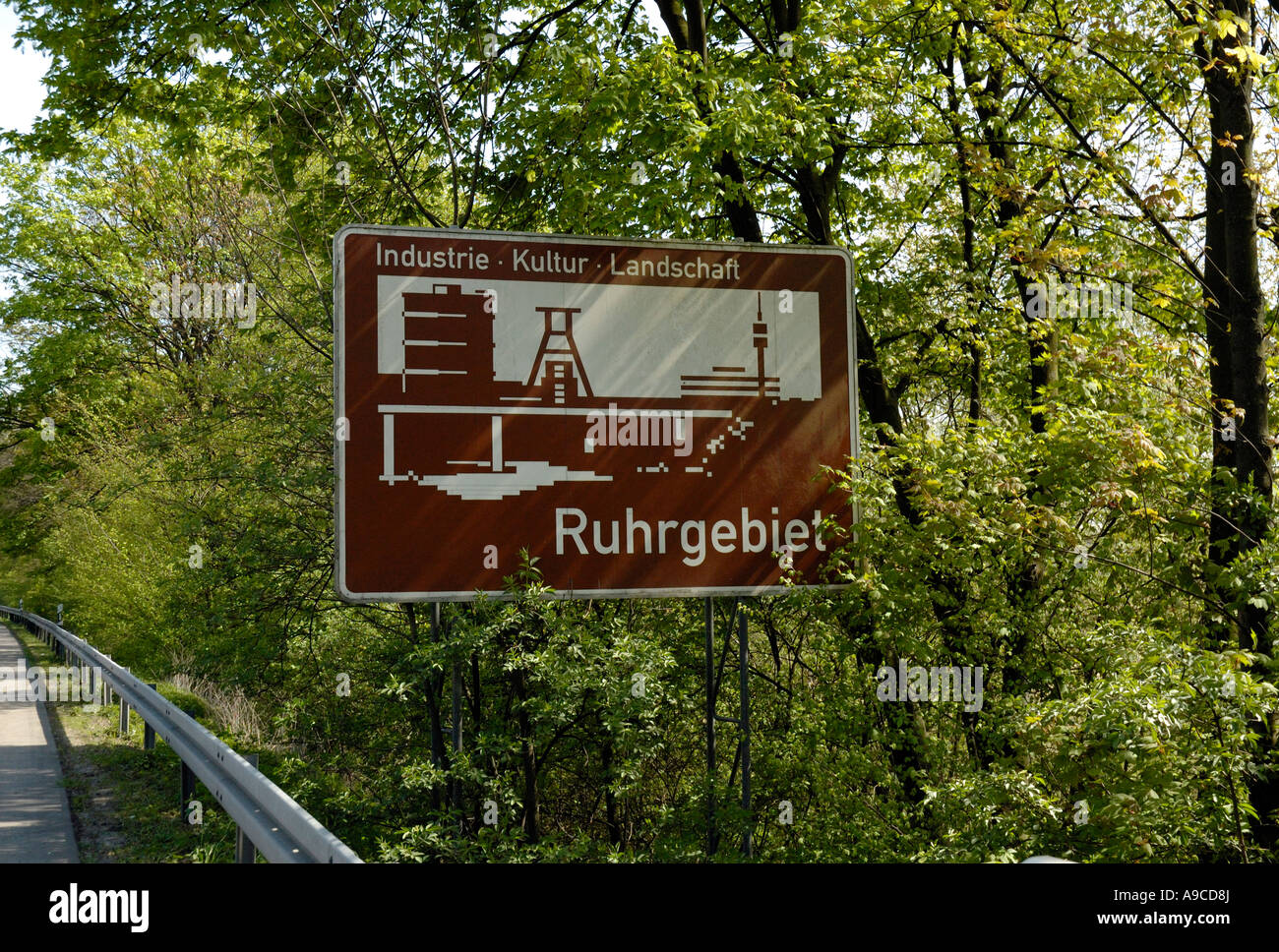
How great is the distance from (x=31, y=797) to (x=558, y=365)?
189 inches

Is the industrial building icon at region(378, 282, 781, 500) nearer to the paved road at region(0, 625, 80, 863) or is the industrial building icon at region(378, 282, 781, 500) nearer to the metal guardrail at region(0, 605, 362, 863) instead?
the metal guardrail at region(0, 605, 362, 863)

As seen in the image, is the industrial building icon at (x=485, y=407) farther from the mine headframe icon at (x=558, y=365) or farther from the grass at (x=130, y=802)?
the grass at (x=130, y=802)

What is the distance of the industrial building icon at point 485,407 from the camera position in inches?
295

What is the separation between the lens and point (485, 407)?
25.0 ft

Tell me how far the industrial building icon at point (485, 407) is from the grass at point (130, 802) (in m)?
2.51

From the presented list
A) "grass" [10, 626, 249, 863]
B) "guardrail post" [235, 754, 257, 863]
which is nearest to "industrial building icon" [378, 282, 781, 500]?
"grass" [10, 626, 249, 863]

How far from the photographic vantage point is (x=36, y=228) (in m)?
30.6

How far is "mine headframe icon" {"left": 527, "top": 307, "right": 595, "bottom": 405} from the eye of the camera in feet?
25.5

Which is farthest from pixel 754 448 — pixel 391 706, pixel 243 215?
pixel 243 215

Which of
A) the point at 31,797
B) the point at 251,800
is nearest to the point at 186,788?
the point at 31,797

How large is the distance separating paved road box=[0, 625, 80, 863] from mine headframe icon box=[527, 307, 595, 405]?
404 cm

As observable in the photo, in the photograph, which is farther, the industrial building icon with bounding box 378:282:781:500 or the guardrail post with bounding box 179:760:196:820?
the industrial building icon with bounding box 378:282:781:500

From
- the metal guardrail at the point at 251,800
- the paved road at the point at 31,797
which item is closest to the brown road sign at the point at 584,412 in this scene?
the metal guardrail at the point at 251,800

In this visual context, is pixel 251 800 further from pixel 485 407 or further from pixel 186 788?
pixel 485 407
